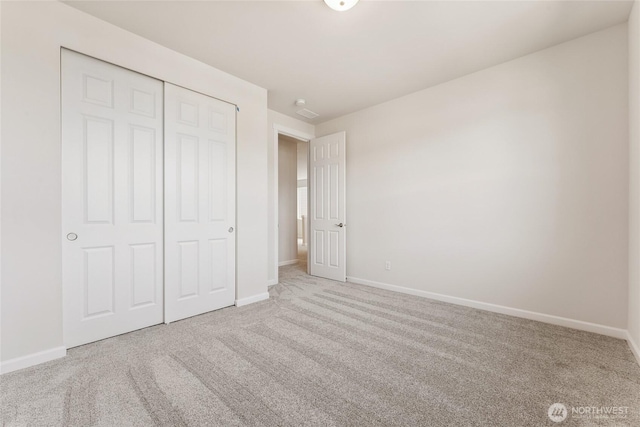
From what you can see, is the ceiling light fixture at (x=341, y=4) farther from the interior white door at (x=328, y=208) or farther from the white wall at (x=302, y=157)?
the white wall at (x=302, y=157)

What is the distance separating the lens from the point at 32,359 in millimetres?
1872

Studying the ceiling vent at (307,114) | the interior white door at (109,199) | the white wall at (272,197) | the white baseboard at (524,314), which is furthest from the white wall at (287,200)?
the interior white door at (109,199)

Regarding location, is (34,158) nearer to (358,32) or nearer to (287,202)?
(358,32)

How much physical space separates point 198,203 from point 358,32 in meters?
2.31

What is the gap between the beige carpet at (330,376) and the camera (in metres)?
1.41

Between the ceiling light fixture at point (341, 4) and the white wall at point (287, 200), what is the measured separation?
3.73 metres

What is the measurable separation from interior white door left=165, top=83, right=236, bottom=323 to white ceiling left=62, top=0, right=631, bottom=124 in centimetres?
53

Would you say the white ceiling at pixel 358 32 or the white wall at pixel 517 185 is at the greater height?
the white ceiling at pixel 358 32

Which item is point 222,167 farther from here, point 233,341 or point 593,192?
point 593,192

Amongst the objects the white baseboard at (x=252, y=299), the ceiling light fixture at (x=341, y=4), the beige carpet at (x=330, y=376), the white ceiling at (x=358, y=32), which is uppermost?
the white ceiling at (x=358, y=32)

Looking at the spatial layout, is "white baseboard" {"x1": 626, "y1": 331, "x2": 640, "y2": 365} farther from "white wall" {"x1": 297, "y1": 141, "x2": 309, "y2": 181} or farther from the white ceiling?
"white wall" {"x1": 297, "y1": 141, "x2": 309, "y2": 181}

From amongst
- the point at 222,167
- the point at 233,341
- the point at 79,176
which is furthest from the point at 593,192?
the point at 79,176

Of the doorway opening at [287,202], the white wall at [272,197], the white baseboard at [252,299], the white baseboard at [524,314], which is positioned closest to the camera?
the white baseboard at [524,314]

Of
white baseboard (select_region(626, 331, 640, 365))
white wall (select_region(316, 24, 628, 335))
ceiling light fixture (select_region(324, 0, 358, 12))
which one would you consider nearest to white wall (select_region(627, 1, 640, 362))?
white baseboard (select_region(626, 331, 640, 365))
